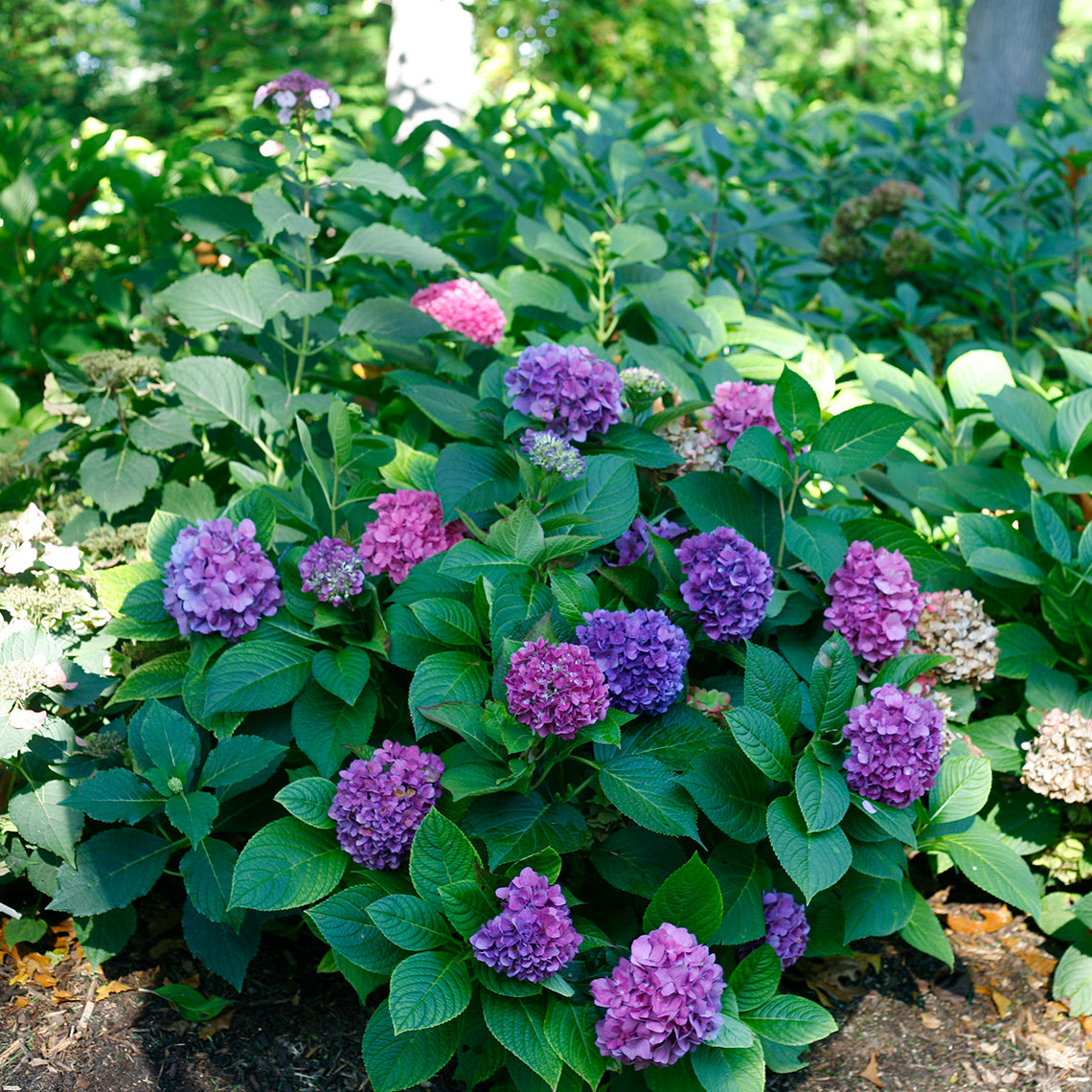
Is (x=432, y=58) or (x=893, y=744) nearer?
(x=893, y=744)

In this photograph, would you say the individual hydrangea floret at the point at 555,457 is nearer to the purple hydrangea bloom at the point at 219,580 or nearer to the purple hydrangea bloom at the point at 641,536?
the purple hydrangea bloom at the point at 641,536

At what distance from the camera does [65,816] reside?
193 cm

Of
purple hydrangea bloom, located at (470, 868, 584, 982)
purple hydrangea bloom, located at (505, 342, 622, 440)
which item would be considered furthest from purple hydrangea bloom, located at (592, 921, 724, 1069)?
purple hydrangea bloom, located at (505, 342, 622, 440)

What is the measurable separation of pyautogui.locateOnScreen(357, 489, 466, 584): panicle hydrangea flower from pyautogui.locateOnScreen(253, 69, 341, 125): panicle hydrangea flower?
1.01 meters

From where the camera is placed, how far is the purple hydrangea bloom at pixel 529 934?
1562mm

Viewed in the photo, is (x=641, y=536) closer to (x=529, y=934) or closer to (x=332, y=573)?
(x=332, y=573)

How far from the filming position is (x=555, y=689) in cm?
162

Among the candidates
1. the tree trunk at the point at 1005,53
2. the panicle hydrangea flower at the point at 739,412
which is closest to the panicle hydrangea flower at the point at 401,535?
the panicle hydrangea flower at the point at 739,412

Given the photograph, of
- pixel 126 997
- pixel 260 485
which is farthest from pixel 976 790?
pixel 126 997

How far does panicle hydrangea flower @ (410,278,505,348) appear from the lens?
2572 millimetres

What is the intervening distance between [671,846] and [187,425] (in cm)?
149

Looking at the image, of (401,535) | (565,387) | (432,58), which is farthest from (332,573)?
(432,58)

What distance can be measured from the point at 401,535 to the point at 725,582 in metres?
0.62

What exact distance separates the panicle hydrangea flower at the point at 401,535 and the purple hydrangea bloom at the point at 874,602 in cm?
76
